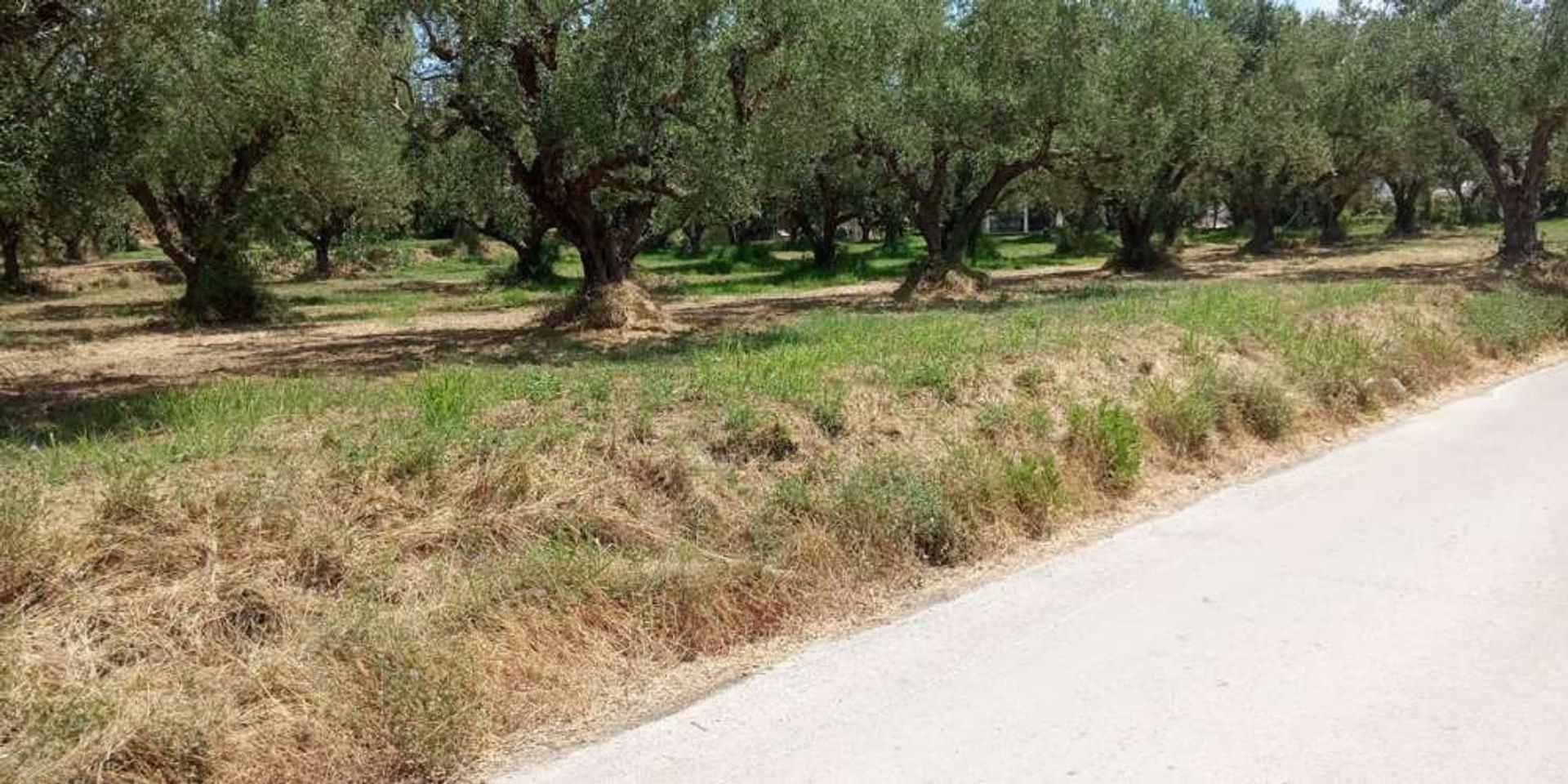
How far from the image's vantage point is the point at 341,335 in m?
18.3

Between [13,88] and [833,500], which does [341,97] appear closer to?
[13,88]

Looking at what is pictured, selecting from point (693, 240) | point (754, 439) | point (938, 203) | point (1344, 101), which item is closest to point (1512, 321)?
point (938, 203)

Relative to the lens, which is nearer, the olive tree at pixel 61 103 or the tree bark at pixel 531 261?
the olive tree at pixel 61 103

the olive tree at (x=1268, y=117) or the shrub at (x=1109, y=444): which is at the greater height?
the olive tree at (x=1268, y=117)

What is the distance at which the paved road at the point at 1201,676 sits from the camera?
4.03 metres

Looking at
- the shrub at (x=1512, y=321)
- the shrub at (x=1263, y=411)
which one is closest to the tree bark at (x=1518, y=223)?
the shrub at (x=1512, y=321)

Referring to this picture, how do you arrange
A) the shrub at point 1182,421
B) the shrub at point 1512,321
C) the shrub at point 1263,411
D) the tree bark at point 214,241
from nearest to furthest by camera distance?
the shrub at point 1182,421 → the shrub at point 1263,411 → the shrub at point 1512,321 → the tree bark at point 214,241

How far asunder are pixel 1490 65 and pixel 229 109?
22.1 meters

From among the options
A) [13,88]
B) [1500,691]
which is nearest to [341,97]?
[13,88]

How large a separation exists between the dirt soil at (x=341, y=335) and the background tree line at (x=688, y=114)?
1574 millimetres

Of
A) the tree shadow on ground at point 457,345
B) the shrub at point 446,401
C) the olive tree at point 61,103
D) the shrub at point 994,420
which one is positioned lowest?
the shrub at point 994,420

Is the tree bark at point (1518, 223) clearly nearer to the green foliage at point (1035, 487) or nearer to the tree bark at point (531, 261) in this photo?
the green foliage at point (1035, 487)

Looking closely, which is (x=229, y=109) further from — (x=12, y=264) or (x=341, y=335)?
(x=12, y=264)

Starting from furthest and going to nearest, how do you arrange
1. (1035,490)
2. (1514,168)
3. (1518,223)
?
(1514,168) < (1518,223) < (1035,490)
